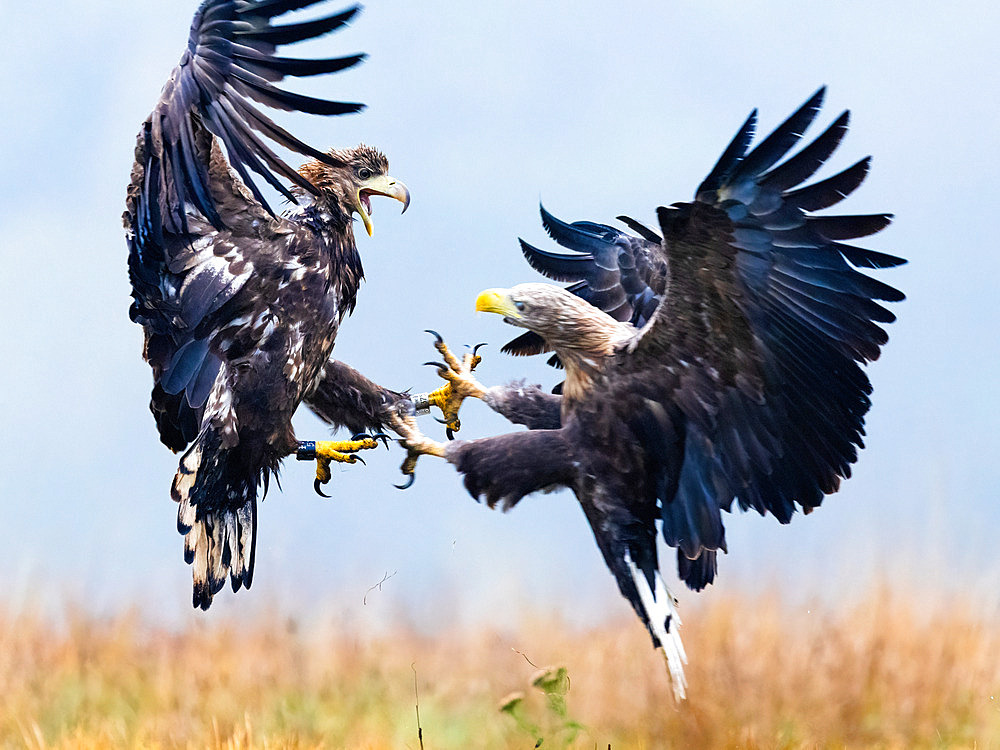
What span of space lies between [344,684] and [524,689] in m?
0.89

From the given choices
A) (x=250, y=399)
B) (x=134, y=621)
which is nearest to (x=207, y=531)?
(x=250, y=399)

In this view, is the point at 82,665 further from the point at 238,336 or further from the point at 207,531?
the point at 238,336

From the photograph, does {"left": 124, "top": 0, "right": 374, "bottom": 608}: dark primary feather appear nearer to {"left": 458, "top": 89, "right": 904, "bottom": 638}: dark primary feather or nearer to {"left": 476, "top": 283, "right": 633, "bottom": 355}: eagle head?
{"left": 476, "top": 283, "right": 633, "bottom": 355}: eagle head

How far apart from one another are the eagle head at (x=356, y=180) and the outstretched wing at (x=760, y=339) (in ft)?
3.95

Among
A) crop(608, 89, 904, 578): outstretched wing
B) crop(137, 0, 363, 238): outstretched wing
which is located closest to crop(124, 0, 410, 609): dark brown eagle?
crop(137, 0, 363, 238): outstretched wing

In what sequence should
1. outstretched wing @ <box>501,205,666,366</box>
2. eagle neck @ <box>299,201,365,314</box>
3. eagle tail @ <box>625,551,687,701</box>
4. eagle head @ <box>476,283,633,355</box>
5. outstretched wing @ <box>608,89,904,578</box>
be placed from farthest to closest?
outstretched wing @ <box>501,205,666,366</box>, eagle neck @ <box>299,201,365,314</box>, eagle head @ <box>476,283,633,355</box>, eagle tail @ <box>625,551,687,701</box>, outstretched wing @ <box>608,89,904,578</box>

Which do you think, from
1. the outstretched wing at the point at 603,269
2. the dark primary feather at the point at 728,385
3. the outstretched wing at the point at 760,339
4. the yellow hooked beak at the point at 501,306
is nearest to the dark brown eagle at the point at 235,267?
the yellow hooked beak at the point at 501,306

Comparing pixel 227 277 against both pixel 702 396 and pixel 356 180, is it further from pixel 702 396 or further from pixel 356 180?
pixel 702 396

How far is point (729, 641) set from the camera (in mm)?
5961

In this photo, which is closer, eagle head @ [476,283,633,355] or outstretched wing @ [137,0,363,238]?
outstretched wing @ [137,0,363,238]

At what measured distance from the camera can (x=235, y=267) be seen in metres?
5.36

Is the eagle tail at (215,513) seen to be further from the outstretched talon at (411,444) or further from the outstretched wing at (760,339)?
the outstretched wing at (760,339)

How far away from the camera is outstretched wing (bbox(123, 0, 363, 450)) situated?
4.93m

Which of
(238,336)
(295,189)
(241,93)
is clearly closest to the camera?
(241,93)
